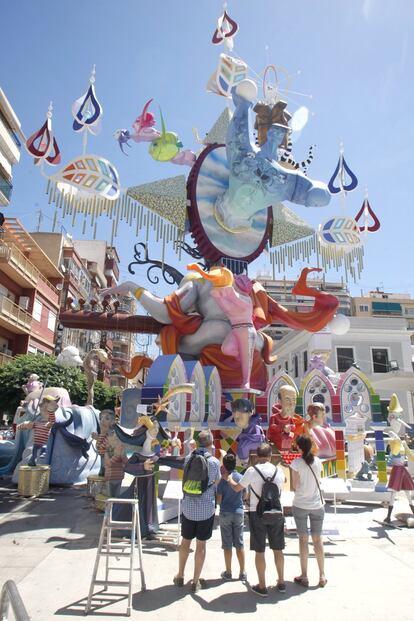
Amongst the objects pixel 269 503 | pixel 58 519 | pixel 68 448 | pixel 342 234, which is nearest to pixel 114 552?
pixel 269 503

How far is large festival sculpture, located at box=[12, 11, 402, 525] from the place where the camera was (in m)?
9.10

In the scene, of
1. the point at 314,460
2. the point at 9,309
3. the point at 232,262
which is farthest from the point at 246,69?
the point at 9,309

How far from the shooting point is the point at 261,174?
31.1 ft

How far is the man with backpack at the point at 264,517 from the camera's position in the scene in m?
4.20

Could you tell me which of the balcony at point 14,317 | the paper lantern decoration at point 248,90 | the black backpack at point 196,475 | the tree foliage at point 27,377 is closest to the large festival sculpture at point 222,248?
the paper lantern decoration at point 248,90

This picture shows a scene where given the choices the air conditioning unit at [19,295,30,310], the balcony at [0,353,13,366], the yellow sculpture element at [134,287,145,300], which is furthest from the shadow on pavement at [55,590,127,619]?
the air conditioning unit at [19,295,30,310]

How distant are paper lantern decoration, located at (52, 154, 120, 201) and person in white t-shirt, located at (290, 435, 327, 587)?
7.44 metres

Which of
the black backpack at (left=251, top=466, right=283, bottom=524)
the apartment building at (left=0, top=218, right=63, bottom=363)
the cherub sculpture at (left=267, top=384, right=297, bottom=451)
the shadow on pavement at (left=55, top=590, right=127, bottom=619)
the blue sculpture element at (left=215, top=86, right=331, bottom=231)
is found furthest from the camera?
the apartment building at (left=0, top=218, right=63, bottom=363)

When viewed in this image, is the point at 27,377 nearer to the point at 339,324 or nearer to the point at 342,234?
the point at 339,324

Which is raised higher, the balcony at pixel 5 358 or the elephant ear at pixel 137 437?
the balcony at pixel 5 358

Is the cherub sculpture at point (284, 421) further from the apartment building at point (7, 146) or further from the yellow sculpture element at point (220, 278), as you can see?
the apartment building at point (7, 146)

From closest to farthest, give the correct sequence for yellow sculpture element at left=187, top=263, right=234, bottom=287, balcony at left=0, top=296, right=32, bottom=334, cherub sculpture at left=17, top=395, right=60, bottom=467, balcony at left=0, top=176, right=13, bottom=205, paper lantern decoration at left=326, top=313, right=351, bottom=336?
yellow sculpture element at left=187, top=263, right=234, bottom=287 → cherub sculpture at left=17, top=395, right=60, bottom=467 → paper lantern decoration at left=326, top=313, right=351, bottom=336 → balcony at left=0, top=296, right=32, bottom=334 → balcony at left=0, top=176, right=13, bottom=205

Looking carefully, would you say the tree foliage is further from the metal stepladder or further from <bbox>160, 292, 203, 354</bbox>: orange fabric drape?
the metal stepladder

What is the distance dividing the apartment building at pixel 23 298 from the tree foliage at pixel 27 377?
2.71m
